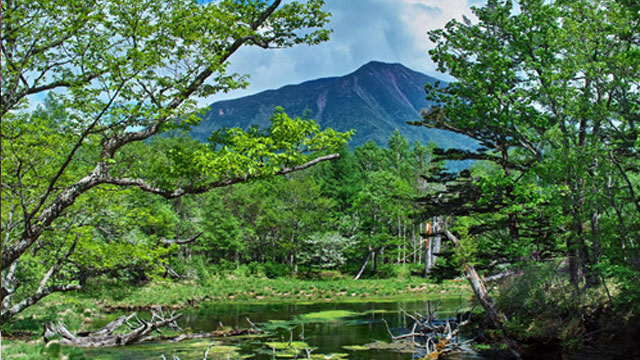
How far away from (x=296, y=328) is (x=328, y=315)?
13.5 feet

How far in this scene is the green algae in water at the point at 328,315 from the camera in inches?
883

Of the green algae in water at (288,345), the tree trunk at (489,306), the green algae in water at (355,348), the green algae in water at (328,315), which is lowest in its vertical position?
the green algae in water at (328,315)

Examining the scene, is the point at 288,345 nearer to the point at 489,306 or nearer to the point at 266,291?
the point at 489,306

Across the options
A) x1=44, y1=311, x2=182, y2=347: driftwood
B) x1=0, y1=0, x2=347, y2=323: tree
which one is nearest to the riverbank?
x1=44, y1=311, x2=182, y2=347: driftwood

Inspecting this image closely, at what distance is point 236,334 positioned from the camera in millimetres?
17828

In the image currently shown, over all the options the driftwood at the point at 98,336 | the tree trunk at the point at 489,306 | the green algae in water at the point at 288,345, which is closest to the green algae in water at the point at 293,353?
the green algae in water at the point at 288,345

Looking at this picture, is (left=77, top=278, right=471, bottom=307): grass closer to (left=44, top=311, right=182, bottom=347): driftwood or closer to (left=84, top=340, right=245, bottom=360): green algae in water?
(left=44, top=311, right=182, bottom=347): driftwood

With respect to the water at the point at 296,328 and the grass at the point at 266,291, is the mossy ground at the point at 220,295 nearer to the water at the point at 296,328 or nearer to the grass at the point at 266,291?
the grass at the point at 266,291

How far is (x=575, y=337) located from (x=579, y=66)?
6656 millimetres

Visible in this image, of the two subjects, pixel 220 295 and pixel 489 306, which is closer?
pixel 489 306

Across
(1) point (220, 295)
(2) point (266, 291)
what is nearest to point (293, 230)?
(2) point (266, 291)

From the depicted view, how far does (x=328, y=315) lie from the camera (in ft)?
77.3

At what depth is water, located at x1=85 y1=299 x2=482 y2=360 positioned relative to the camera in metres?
14.1

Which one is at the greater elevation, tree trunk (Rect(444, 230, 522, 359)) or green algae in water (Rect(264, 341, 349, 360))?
tree trunk (Rect(444, 230, 522, 359))
